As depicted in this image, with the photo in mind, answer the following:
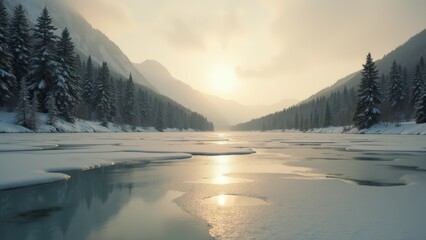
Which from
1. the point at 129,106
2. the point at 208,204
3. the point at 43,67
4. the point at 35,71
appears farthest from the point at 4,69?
the point at 208,204

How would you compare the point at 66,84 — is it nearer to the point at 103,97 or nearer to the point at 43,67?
the point at 43,67

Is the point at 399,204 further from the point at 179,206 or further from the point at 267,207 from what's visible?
the point at 179,206

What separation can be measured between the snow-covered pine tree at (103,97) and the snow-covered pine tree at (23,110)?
30.2 meters

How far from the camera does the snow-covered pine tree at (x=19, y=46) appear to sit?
54.5 m

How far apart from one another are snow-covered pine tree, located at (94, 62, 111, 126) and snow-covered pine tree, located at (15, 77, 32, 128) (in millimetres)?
30242

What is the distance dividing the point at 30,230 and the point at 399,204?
858 cm

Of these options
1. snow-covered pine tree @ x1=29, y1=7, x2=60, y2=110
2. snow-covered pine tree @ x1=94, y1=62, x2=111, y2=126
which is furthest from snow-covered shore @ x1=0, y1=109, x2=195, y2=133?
snow-covered pine tree @ x1=94, y1=62, x2=111, y2=126

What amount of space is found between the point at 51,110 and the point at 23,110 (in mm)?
5239

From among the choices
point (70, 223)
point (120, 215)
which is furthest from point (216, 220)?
point (70, 223)

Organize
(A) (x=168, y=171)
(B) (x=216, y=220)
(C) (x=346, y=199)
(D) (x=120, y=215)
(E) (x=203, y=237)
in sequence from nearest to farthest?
1. (E) (x=203, y=237)
2. (B) (x=216, y=220)
3. (D) (x=120, y=215)
4. (C) (x=346, y=199)
5. (A) (x=168, y=171)

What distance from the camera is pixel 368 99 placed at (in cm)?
6825

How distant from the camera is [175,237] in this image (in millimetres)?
6012

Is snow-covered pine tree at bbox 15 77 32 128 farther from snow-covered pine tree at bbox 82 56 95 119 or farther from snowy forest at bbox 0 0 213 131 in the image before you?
snow-covered pine tree at bbox 82 56 95 119

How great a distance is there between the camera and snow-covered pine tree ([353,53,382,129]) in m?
68.0
